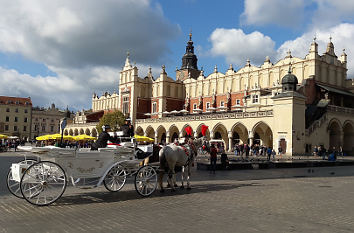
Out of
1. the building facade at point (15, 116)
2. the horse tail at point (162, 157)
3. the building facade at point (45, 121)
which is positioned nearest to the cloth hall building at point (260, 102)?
the horse tail at point (162, 157)

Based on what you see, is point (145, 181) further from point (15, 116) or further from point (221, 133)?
point (15, 116)

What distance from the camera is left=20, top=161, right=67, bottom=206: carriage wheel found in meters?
7.19

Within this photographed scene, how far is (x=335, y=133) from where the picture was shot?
36.5 meters

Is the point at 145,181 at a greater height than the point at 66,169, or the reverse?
the point at 66,169

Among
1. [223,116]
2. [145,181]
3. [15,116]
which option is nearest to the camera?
[145,181]

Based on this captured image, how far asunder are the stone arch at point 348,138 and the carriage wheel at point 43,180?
3741 cm

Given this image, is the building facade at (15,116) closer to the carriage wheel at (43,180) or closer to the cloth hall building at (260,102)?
the cloth hall building at (260,102)

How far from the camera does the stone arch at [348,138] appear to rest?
125 ft

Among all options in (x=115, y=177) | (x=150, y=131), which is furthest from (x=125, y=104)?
(x=115, y=177)

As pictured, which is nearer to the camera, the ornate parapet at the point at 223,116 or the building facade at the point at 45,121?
the ornate parapet at the point at 223,116

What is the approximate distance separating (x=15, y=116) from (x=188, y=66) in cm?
4896

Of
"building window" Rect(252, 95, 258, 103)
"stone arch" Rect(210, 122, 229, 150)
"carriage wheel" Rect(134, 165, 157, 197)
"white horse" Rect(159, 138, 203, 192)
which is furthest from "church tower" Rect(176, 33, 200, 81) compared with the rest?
"carriage wheel" Rect(134, 165, 157, 197)

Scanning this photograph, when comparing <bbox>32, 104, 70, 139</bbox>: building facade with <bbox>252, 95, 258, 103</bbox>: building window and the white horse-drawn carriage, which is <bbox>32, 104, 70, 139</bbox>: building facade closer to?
<bbox>252, 95, 258, 103</bbox>: building window

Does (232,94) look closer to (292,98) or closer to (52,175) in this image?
(292,98)
